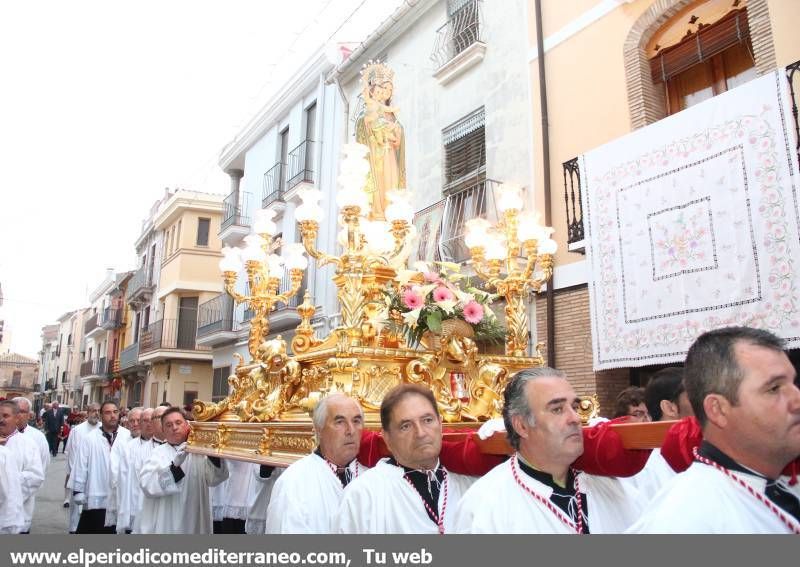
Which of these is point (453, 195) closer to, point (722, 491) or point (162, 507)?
point (162, 507)

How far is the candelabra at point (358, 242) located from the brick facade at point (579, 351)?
382 centimetres

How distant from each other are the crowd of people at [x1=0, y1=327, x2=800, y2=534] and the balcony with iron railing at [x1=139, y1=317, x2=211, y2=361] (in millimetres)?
18556

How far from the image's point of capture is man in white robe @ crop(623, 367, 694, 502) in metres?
2.26

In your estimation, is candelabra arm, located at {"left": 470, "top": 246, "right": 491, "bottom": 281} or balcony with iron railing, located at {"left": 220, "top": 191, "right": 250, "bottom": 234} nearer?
candelabra arm, located at {"left": 470, "top": 246, "right": 491, "bottom": 281}

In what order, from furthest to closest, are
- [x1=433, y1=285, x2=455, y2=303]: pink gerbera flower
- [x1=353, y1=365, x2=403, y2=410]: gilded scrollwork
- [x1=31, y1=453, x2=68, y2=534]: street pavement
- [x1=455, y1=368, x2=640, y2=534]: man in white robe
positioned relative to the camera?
[x1=31, y1=453, x2=68, y2=534]: street pavement
[x1=433, y1=285, x2=455, y2=303]: pink gerbera flower
[x1=353, y1=365, x2=403, y2=410]: gilded scrollwork
[x1=455, y1=368, x2=640, y2=534]: man in white robe

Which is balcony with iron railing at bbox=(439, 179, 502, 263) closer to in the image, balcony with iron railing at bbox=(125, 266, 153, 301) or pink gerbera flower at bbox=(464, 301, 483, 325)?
pink gerbera flower at bbox=(464, 301, 483, 325)

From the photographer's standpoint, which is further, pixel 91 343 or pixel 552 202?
pixel 91 343

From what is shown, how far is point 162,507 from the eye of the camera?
16.3ft

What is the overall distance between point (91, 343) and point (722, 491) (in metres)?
42.1

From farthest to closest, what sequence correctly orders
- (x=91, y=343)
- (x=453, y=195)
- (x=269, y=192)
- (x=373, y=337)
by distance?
(x=91, y=343)
(x=269, y=192)
(x=453, y=195)
(x=373, y=337)

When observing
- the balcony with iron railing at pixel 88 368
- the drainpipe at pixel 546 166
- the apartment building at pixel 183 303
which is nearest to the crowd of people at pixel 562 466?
the drainpipe at pixel 546 166

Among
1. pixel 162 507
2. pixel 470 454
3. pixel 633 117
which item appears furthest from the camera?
pixel 633 117

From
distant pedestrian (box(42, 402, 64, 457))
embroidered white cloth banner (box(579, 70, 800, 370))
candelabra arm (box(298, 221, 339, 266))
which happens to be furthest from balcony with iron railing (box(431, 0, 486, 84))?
distant pedestrian (box(42, 402, 64, 457))
